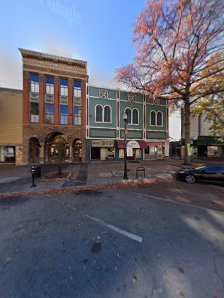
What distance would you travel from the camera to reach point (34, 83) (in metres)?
18.0

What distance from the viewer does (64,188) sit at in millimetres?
8234

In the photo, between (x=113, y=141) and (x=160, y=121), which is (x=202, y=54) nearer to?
(x=160, y=121)

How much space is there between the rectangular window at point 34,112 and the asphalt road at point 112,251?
50.4ft

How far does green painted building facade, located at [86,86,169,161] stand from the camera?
19875 millimetres

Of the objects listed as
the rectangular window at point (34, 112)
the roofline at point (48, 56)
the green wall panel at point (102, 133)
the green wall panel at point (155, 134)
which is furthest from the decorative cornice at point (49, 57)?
the green wall panel at point (155, 134)

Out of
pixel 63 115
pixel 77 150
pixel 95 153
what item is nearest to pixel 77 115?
pixel 63 115

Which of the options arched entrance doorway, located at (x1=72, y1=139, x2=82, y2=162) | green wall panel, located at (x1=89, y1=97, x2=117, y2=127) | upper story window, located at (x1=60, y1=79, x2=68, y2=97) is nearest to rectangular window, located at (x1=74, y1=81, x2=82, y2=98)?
upper story window, located at (x1=60, y1=79, x2=68, y2=97)

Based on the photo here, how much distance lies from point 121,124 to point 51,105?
10633 mm

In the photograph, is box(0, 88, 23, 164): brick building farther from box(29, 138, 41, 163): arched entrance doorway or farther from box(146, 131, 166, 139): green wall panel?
box(146, 131, 166, 139): green wall panel

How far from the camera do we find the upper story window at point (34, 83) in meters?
17.9

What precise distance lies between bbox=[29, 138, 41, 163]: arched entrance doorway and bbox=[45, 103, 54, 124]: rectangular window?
10.7 feet

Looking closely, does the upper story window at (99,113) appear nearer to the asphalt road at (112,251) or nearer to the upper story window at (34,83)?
the upper story window at (34,83)

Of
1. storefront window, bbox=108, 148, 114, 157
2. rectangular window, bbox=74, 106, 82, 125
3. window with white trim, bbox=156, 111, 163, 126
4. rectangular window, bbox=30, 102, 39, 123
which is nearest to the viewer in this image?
rectangular window, bbox=30, 102, 39, 123

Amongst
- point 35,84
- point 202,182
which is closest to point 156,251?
point 202,182
